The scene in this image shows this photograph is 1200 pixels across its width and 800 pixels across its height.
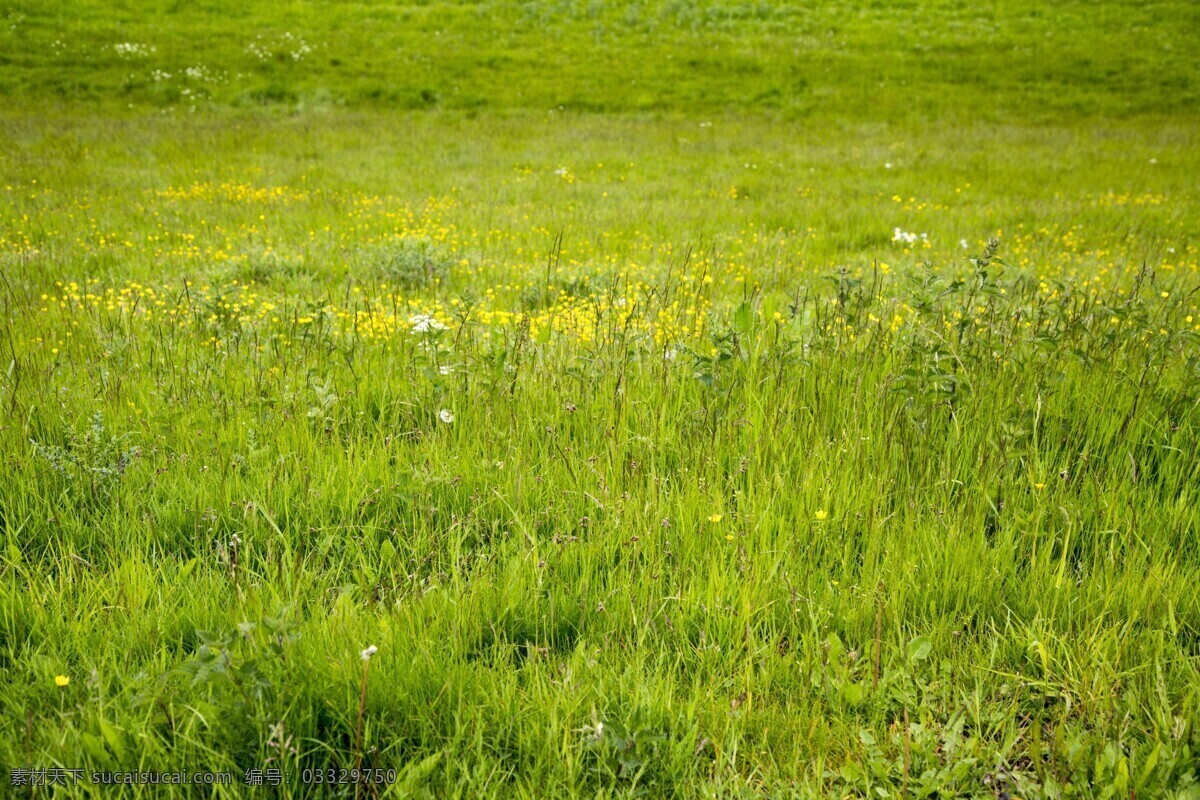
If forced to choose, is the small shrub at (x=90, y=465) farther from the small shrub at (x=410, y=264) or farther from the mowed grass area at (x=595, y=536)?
the small shrub at (x=410, y=264)

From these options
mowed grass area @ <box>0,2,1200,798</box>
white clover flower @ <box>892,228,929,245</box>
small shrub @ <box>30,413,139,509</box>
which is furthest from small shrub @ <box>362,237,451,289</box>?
white clover flower @ <box>892,228,929,245</box>

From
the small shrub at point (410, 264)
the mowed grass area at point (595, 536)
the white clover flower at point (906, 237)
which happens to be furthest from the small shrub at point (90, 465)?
the white clover flower at point (906, 237)

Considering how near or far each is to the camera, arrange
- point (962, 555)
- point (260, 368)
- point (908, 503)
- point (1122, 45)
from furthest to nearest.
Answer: point (1122, 45) → point (260, 368) → point (908, 503) → point (962, 555)

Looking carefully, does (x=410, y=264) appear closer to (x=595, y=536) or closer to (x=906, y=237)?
(x=906, y=237)

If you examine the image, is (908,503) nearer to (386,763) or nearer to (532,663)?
(532,663)

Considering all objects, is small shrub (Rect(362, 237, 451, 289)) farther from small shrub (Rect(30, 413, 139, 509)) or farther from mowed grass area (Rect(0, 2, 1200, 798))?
small shrub (Rect(30, 413, 139, 509))

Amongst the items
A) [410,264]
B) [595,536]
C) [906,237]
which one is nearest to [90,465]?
[595,536]

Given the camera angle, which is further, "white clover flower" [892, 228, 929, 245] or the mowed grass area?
"white clover flower" [892, 228, 929, 245]

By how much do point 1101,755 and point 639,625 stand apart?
3.98ft

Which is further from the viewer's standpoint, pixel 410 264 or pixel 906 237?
pixel 906 237

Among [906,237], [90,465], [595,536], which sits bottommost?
[595,536]

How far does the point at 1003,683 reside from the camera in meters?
2.16

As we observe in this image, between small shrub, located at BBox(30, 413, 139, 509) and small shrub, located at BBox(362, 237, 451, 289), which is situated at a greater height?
small shrub, located at BBox(362, 237, 451, 289)

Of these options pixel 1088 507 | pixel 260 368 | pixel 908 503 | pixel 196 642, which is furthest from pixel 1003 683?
pixel 260 368
